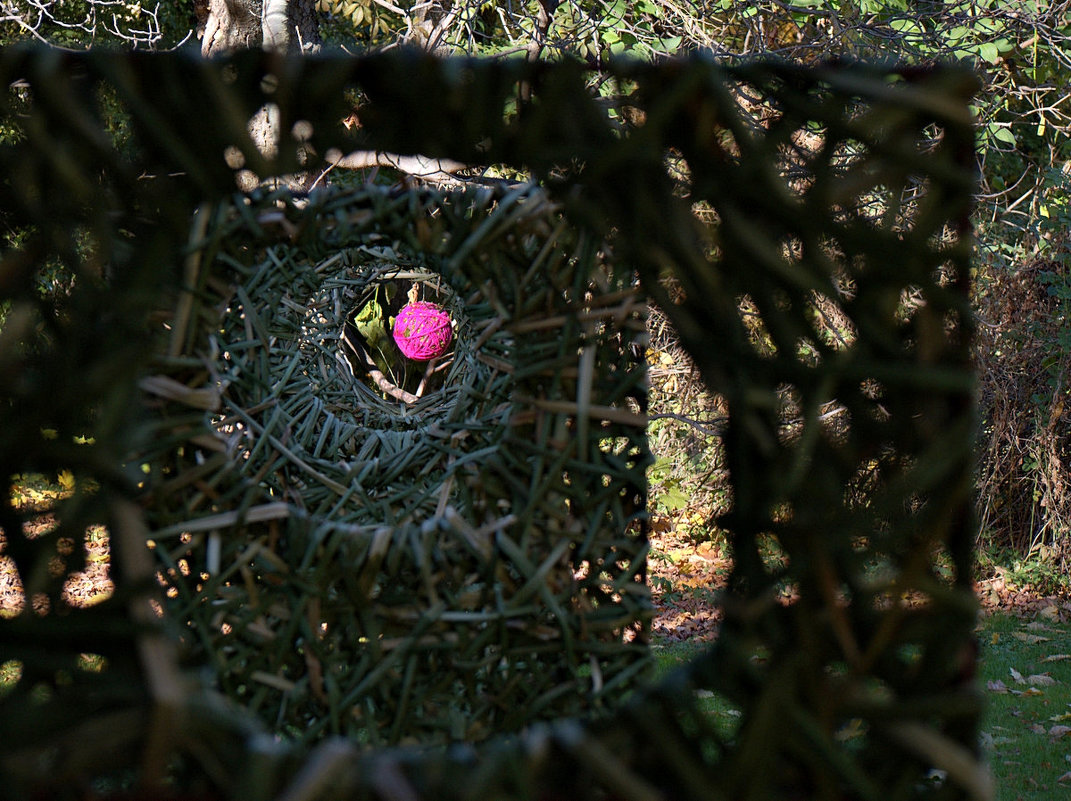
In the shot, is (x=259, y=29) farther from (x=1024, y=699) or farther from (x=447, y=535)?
Result: (x=1024, y=699)

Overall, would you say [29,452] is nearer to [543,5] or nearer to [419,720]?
[419,720]

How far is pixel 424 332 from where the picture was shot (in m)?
3.67

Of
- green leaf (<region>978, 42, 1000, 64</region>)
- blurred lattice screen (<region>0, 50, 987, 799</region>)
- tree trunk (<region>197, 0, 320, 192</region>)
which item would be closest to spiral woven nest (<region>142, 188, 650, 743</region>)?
blurred lattice screen (<region>0, 50, 987, 799</region>)

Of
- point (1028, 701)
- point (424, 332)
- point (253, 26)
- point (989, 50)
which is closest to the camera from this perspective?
point (1028, 701)

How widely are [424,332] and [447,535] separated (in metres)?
2.85

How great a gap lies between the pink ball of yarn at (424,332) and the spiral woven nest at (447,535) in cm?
269

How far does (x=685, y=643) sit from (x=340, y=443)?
1.91 m

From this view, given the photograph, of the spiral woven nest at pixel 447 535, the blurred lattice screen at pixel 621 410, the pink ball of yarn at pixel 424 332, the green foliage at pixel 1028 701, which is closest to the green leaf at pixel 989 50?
the green foliage at pixel 1028 701

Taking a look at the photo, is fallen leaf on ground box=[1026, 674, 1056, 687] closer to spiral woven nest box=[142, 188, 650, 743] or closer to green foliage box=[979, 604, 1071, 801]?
green foliage box=[979, 604, 1071, 801]

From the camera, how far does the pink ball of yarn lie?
3672mm

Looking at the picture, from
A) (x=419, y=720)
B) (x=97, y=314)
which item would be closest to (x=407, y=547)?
(x=419, y=720)

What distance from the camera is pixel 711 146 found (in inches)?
20.9

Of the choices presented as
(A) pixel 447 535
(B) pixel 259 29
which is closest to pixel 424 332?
(B) pixel 259 29

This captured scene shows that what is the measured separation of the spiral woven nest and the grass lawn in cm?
132
